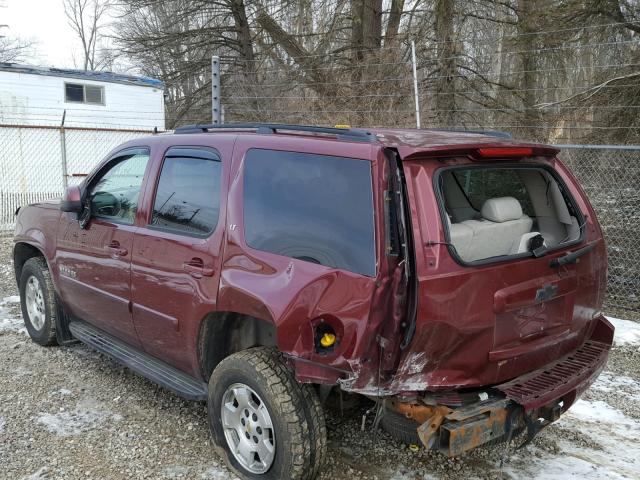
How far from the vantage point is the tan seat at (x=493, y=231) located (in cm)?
294

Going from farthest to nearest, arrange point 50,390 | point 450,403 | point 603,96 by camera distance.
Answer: point 603,96, point 50,390, point 450,403

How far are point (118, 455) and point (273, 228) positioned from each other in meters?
1.71

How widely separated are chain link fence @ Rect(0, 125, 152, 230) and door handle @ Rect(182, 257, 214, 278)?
10695 mm

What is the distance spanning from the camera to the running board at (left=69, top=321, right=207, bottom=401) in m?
3.52

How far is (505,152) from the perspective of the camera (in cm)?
295

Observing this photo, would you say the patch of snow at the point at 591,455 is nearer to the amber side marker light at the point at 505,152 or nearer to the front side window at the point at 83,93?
the amber side marker light at the point at 505,152

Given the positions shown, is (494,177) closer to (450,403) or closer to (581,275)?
(581,275)

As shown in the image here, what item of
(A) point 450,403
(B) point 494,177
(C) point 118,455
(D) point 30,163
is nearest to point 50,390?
(C) point 118,455

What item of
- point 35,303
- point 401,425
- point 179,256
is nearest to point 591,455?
point 401,425

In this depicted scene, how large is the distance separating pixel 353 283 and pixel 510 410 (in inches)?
38.6

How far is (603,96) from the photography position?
7.59 metres

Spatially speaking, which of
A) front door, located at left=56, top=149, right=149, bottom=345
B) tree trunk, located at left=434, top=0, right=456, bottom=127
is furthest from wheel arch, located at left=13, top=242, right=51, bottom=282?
tree trunk, located at left=434, top=0, right=456, bottom=127

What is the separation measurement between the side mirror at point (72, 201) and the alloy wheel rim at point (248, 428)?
6.53 feet

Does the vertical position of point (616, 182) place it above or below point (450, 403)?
above
